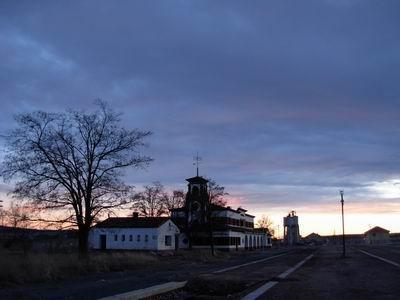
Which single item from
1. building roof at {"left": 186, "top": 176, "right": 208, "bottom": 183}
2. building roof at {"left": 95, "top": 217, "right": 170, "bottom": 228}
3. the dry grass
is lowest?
the dry grass

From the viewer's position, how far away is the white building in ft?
263

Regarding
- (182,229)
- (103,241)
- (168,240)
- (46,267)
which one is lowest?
(46,267)

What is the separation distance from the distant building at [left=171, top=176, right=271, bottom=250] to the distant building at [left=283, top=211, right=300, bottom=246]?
66933 mm

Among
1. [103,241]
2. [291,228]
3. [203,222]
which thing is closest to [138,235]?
[103,241]

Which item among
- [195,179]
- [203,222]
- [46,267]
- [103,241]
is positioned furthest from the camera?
[195,179]

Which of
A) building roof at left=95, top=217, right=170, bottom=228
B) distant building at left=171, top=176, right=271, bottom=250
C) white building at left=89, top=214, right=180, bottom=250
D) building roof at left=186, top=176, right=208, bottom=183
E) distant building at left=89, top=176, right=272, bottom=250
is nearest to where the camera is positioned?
white building at left=89, top=214, right=180, bottom=250

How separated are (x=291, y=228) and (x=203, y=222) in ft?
312

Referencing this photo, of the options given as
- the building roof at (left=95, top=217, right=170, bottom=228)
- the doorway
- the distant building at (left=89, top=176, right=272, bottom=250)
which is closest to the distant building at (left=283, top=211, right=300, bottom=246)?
the distant building at (left=89, top=176, right=272, bottom=250)

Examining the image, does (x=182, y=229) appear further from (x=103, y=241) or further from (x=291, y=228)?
(x=291, y=228)

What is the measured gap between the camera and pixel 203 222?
8600cm

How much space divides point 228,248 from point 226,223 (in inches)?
165

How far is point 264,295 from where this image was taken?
1806 cm

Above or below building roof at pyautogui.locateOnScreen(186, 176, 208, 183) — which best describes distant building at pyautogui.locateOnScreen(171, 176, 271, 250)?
below

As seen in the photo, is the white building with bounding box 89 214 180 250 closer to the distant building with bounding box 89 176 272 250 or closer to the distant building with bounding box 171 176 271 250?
the distant building with bounding box 89 176 272 250
